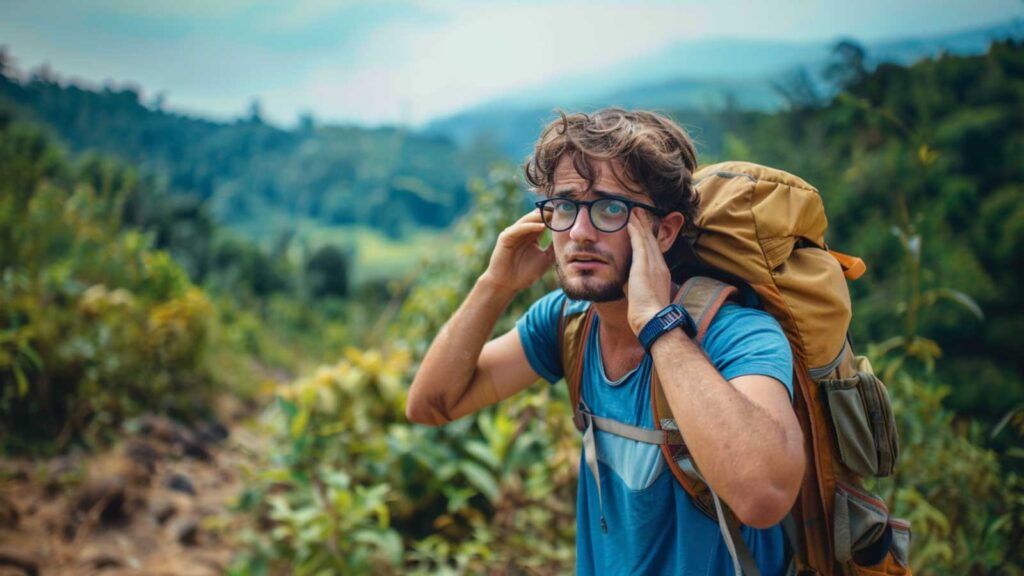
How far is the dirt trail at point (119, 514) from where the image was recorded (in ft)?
11.3

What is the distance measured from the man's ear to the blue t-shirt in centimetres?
23

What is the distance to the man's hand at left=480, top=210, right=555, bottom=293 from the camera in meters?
1.80

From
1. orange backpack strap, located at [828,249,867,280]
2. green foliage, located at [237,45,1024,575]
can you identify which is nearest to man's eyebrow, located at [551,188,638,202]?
orange backpack strap, located at [828,249,867,280]

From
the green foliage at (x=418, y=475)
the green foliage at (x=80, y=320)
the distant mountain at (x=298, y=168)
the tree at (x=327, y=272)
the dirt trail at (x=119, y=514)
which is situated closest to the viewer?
the green foliage at (x=418, y=475)

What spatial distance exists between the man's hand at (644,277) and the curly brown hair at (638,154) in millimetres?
87

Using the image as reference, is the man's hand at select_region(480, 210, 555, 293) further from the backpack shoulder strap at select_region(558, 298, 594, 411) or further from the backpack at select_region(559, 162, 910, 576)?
the backpack at select_region(559, 162, 910, 576)

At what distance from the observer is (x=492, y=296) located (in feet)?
6.12

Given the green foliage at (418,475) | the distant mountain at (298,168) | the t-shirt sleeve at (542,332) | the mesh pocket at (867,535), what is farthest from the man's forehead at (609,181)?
the distant mountain at (298,168)

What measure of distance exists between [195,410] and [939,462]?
510 cm

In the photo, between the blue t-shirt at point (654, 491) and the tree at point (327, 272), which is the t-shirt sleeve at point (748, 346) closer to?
the blue t-shirt at point (654, 491)

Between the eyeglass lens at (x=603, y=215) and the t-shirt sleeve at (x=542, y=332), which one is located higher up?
the eyeglass lens at (x=603, y=215)

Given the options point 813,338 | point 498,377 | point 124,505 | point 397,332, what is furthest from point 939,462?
point 124,505

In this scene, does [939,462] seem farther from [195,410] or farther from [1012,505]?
[195,410]

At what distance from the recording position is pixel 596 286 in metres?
1.58
